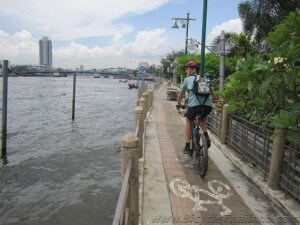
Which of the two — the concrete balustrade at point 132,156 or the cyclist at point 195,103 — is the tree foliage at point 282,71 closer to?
the concrete balustrade at point 132,156

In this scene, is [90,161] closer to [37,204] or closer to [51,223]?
[37,204]

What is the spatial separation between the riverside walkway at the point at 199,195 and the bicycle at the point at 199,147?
0.67ft

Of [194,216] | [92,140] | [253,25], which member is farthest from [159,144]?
[253,25]

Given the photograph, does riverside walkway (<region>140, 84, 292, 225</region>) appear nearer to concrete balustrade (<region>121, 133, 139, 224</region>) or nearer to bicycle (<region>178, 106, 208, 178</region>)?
bicycle (<region>178, 106, 208, 178</region>)

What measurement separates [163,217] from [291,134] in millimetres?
1994

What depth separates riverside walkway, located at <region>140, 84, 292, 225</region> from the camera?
4.60 metres

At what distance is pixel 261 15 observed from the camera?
17.2 metres

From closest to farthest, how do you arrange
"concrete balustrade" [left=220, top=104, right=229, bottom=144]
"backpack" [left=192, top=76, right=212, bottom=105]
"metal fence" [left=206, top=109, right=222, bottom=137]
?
"backpack" [left=192, top=76, right=212, bottom=105], "concrete balustrade" [left=220, top=104, right=229, bottom=144], "metal fence" [left=206, top=109, right=222, bottom=137]

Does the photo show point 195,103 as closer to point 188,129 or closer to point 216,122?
point 188,129

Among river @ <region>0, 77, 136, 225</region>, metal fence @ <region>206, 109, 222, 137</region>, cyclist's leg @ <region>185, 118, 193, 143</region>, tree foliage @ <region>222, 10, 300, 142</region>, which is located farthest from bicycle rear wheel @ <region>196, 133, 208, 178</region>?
metal fence @ <region>206, 109, 222, 137</region>

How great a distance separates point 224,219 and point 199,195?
804mm

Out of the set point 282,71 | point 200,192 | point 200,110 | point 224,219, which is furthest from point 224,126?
point 282,71

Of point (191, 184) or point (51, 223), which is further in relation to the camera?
point (51, 223)

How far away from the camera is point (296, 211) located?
181 inches
